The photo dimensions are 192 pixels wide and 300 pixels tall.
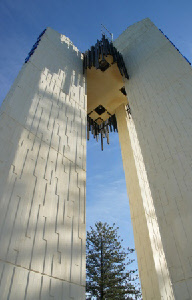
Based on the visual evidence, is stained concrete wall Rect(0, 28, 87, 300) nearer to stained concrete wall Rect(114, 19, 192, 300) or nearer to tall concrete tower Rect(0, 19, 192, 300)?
tall concrete tower Rect(0, 19, 192, 300)

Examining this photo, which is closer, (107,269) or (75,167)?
(75,167)

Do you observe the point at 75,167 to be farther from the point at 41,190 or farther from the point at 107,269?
the point at 107,269

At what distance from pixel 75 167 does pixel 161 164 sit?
2.28 meters

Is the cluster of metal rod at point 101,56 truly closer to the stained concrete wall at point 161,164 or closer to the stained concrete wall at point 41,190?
the stained concrete wall at point 161,164

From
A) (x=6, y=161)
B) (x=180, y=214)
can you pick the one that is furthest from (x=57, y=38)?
(x=180, y=214)

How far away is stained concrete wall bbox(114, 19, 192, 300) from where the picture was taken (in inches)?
182

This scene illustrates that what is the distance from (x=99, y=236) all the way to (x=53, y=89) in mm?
15561

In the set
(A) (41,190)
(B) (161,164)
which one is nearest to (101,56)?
(B) (161,164)

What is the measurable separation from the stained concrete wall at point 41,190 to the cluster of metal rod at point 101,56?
Result: 328 centimetres

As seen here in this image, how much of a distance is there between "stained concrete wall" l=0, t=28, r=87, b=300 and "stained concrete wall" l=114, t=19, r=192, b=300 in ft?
6.34

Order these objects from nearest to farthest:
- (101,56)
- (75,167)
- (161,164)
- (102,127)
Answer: (75,167), (161,164), (101,56), (102,127)

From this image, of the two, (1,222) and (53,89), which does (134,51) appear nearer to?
(53,89)

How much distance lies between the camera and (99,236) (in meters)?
18.6

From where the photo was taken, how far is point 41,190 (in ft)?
12.2
